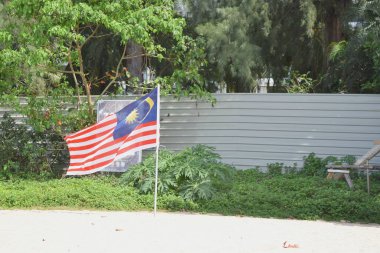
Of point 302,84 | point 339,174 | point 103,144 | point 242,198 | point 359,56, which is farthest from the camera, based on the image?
point 302,84

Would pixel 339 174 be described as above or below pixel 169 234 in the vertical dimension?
above

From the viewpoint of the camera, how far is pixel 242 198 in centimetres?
1080

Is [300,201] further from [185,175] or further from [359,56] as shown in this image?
[359,56]

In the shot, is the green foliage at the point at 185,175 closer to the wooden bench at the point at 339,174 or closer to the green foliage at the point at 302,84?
the wooden bench at the point at 339,174

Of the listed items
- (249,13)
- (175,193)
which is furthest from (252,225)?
(249,13)

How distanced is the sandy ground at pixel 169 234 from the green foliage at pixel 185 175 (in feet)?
2.52

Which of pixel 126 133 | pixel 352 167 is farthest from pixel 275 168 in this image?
pixel 126 133

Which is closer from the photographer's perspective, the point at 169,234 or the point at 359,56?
the point at 169,234

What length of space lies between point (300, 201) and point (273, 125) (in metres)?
3.38

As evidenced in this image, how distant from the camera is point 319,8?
18.7 metres

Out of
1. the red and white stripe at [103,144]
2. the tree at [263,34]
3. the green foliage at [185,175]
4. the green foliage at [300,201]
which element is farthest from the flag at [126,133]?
the tree at [263,34]

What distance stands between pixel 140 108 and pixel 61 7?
327cm

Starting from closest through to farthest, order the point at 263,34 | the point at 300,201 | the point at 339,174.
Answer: the point at 300,201
the point at 339,174
the point at 263,34

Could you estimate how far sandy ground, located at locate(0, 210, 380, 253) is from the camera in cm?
814
